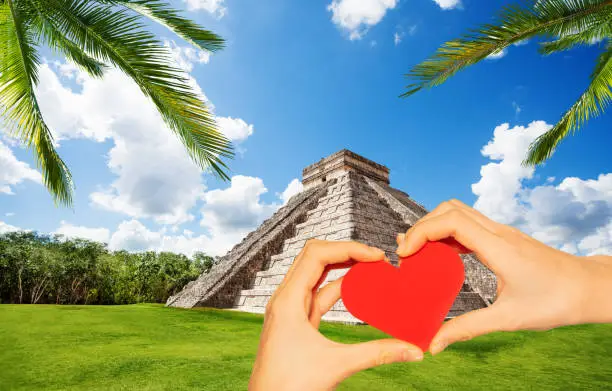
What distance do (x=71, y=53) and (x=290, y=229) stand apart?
29.1ft

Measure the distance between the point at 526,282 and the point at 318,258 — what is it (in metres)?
0.51

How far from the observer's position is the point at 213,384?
251 cm

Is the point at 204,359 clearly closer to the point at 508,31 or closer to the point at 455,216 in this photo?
the point at 455,216

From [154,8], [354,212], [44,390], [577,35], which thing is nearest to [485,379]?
[44,390]

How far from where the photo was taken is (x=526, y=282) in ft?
2.75

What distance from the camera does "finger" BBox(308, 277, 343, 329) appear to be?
99 cm

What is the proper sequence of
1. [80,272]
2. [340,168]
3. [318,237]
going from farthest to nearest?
[80,272]
[340,168]
[318,237]

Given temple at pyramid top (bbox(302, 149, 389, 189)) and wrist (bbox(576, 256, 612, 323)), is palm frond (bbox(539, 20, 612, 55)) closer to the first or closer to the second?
wrist (bbox(576, 256, 612, 323))

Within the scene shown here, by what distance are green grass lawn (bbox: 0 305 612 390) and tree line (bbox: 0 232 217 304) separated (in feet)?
41.6

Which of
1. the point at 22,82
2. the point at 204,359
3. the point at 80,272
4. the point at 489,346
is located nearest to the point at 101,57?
the point at 22,82

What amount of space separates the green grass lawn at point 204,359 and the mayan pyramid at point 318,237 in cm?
319

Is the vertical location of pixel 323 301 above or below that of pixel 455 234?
below

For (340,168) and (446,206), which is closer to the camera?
(446,206)

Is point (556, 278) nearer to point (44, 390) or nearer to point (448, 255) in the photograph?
point (448, 255)
